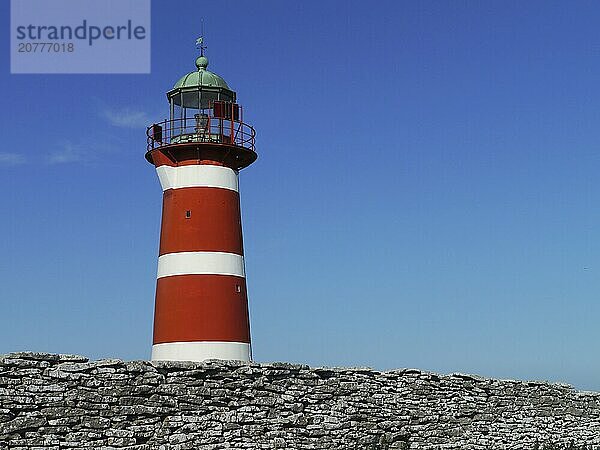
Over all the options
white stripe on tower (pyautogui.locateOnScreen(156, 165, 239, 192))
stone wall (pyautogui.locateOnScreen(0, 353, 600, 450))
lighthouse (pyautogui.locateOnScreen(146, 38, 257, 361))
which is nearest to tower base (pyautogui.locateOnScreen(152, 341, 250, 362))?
lighthouse (pyautogui.locateOnScreen(146, 38, 257, 361))

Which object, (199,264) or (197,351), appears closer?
(197,351)

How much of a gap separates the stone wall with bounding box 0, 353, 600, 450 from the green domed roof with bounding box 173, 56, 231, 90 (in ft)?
27.3

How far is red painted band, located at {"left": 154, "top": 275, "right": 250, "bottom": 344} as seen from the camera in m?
19.5

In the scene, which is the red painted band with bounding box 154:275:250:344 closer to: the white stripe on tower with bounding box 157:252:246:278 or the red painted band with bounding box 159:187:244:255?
the white stripe on tower with bounding box 157:252:246:278

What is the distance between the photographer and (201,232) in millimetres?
19938

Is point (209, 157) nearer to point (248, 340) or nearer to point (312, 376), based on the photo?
point (248, 340)

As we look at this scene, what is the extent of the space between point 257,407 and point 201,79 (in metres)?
8.97

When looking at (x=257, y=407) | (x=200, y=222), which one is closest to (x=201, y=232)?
(x=200, y=222)

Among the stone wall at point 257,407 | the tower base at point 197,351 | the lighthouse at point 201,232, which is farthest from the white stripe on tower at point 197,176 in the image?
the stone wall at point 257,407

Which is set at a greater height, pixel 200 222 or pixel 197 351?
pixel 200 222

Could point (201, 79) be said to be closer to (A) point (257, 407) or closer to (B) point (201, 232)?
(B) point (201, 232)

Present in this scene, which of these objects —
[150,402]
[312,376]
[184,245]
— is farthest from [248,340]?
[150,402]

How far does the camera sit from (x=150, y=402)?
45.2 ft

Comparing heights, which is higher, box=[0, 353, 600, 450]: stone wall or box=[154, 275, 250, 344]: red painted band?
box=[154, 275, 250, 344]: red painted band
